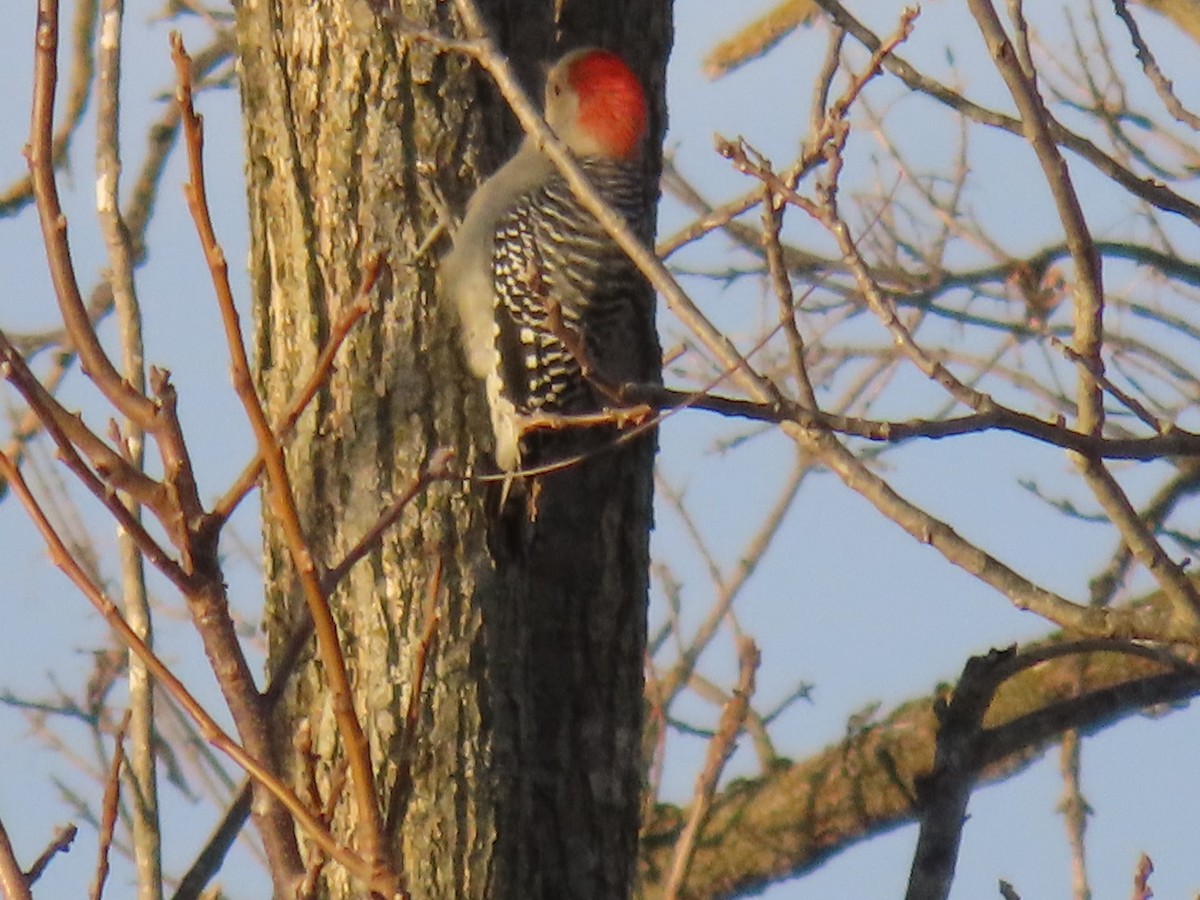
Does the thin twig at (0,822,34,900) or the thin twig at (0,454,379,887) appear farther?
the thin twig at (0,822,34,900)

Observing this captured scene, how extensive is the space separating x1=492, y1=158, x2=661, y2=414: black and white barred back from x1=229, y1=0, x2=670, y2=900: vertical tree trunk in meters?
0.33

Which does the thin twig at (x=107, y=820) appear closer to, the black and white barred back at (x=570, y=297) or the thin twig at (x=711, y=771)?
the thin twig at (x=711, y=771)

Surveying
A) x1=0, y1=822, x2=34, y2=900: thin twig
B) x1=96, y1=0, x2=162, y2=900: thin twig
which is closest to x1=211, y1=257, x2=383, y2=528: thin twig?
x1=0, y1=822, x2=34, y2=900: thin twig

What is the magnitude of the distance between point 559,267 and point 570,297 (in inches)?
6.0

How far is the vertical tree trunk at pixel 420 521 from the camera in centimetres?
335

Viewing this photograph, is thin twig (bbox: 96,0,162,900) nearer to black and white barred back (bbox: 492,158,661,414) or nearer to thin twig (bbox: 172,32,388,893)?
black and white barred back (bbox: 492,158,661,414)

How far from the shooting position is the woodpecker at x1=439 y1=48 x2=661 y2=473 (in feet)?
11.7

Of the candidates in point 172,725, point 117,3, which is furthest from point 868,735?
point 117,3

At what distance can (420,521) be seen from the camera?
11.2 ft

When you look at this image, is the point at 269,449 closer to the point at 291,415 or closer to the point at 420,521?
the point at 291,415

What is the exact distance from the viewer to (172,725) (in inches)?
194

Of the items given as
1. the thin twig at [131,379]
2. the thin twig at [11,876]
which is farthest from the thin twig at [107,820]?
the thin twig at [131,379]

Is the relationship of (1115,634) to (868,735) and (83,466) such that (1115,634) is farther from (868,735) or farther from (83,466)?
(868,735)

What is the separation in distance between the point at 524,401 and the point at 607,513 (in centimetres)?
40
